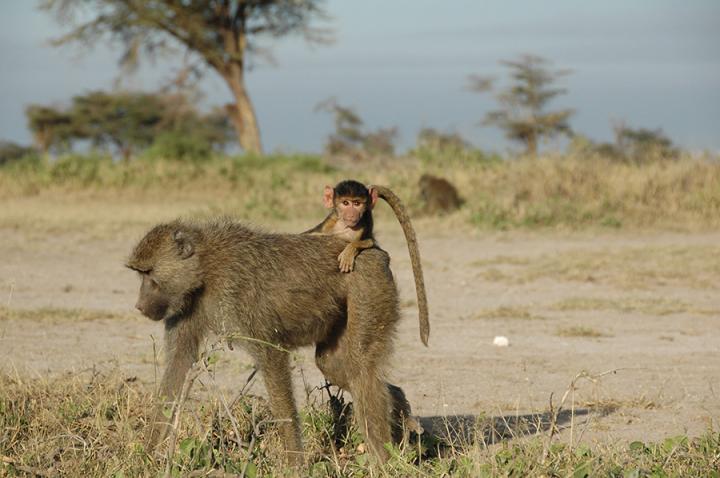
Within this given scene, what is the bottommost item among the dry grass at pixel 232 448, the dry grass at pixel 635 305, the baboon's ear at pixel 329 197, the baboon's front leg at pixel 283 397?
the dry grass at pixel 635 305

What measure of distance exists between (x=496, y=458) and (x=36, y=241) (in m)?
8.93

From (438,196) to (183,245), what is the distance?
30.7 ft

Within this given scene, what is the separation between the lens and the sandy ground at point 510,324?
18.7 ft

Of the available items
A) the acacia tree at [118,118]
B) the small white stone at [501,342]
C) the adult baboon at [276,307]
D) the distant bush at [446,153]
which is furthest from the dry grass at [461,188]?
the acacia tree at [118,118]

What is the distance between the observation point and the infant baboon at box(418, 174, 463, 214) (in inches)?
532

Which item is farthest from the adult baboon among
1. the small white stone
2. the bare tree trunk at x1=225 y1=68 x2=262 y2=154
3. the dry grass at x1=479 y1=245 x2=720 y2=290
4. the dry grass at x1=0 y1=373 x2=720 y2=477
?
the bare tree trunk at x1=225 y1=68 x2=262 y2=154

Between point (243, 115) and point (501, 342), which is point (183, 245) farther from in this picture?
point (243, 115)

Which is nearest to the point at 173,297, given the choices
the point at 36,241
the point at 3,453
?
the point at 3,453

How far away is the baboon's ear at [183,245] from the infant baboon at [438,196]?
Answer: 9.28 metres

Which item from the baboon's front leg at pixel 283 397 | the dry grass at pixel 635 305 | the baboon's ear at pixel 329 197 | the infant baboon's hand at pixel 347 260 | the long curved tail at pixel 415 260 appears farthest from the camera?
the dry grass at pixel 635 305

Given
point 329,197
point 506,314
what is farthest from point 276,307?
point 506,314

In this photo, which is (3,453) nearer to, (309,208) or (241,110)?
(309,208)

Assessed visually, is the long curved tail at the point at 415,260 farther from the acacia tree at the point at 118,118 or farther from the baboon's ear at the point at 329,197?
the acacia tree at the point at 118,118

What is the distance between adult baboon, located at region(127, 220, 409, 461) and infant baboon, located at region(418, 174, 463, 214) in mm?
9031
